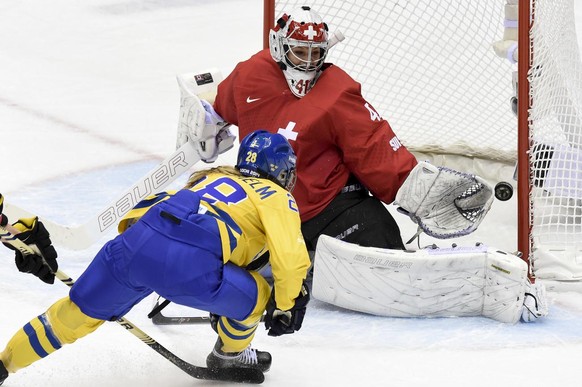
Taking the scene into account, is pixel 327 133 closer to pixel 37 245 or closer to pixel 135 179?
pixel 37 245

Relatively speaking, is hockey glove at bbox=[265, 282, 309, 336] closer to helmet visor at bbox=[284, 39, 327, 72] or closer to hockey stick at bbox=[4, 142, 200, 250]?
helmet visor at bbox=[284, 39, 327, 72]

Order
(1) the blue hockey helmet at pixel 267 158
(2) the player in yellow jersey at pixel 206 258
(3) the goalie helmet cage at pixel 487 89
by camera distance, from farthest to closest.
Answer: (3) the goalie helmet cage at pixel 487 89 < (1) the blue hockey helmet at pixel 267 158 < (2) the player in yellow jersey at pixel 206 258

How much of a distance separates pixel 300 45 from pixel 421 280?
2.79 ft

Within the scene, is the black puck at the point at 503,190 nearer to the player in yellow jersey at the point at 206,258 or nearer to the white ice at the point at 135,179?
the white ice at the point at 135,179

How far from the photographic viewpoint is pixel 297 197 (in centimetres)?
430

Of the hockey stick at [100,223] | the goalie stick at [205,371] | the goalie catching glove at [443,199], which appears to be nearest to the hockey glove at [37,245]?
the goalie stick at [205,371]

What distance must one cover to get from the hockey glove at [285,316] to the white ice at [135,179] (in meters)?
0.35

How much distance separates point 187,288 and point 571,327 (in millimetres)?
1437

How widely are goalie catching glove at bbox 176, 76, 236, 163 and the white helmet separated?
1.17ft

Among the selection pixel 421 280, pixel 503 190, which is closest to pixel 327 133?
pixel 421 280

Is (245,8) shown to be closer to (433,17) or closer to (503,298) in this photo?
(433,17)

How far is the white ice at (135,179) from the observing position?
372cm

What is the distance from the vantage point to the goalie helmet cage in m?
4.37

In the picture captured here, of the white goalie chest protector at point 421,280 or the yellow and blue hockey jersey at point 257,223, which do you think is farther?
the white goalie chest protector at point 421,280
